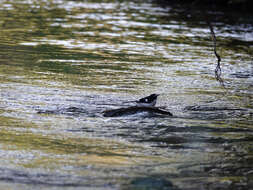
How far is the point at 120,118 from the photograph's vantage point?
7891 mm

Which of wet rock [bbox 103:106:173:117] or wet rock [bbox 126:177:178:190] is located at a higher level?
wet rock [bbox 126:177:178:190]

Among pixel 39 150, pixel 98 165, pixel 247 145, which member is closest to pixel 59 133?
pixel 39 150

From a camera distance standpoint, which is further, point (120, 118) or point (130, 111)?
point (130, 111)

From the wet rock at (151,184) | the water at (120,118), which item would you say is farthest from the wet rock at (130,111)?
the wet rock at (151,184)

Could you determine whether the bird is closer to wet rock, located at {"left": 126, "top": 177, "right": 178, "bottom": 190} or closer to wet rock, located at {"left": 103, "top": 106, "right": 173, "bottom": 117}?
wet rock, located at {"left": 103, "top": 106, "right": 173, "bottom": 117}

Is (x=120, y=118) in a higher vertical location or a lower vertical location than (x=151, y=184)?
lower

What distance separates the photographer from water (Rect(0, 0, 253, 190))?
5.78m

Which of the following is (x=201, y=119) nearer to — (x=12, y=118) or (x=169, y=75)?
(x=12, y=118)

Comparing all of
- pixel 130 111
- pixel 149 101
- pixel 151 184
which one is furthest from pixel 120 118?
pixel 151 184

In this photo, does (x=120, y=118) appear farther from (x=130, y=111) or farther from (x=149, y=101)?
(x=149, y=101)

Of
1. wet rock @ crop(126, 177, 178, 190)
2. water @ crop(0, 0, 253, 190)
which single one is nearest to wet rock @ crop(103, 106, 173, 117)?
water @ crop(0, 0, 253, 190)

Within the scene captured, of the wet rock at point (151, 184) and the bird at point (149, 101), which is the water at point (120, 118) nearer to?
the wet rock at point (151, 184)

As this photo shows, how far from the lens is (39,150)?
6422 millimetres

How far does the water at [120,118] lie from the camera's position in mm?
5777
